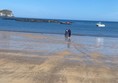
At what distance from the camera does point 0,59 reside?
19.9 metres

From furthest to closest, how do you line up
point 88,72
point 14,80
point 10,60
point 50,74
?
point 10,60
point 88,72
point 50,74
point 14,80

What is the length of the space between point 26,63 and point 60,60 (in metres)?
2.79

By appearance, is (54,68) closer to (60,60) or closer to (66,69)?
(66,69)

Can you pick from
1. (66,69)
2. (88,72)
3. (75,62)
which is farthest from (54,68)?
(75,62)

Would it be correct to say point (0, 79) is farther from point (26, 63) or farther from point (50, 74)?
point (26, 63)

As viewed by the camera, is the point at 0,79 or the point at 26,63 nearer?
the point at 0,79

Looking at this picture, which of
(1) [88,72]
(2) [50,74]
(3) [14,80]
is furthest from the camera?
(1) [88,72]

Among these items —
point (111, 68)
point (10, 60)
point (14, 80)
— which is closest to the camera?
point (14, 80)

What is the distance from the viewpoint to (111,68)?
18.4 metres

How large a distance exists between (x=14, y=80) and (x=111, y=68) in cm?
656

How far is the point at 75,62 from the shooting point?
20.2m

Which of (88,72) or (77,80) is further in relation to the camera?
(88,72)

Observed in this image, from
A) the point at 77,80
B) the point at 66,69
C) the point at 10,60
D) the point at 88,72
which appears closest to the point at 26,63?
the point at 10,60

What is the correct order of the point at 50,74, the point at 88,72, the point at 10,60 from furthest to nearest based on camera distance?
the point at 10,60, the point at 88,72, the point at 50,74
